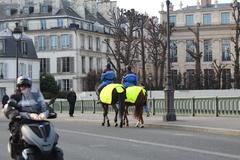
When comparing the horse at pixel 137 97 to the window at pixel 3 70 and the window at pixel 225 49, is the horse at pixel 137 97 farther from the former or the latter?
the window at pixel 225 49

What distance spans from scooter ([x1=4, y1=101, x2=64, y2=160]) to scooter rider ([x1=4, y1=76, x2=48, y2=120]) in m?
0.08

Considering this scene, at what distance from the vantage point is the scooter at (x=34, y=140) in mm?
9477

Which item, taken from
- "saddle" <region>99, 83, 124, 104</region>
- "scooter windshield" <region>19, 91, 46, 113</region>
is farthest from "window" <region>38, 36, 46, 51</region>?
"scooter windshield" <region>19, 91, 46, 113</region>

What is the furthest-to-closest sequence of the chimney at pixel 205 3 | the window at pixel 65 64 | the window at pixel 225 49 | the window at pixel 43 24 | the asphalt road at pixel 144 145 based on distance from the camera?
the chimney at pixel 205 3 → the window at pixel 43 24 → the window at pixel 65 64 → the window at pixel 225 49 → the asphalt road at pixel 144 145

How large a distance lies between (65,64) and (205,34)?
26.2 metres

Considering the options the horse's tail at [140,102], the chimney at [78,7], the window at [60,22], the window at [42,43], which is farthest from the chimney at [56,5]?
the horse's tail at [140,102]

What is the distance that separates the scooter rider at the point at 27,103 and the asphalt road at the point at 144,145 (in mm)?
3812

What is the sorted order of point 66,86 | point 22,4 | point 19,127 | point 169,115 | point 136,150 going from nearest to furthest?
point 19,127, point 136,150, point 169,115, point 66,86, point 22,4

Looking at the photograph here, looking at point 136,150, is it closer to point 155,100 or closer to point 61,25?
point 155,100

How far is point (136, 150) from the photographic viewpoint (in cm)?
1523

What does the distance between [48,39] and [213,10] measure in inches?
1227

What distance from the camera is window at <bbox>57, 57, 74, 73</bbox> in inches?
4227

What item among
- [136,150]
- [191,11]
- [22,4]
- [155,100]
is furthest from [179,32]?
[136,150]

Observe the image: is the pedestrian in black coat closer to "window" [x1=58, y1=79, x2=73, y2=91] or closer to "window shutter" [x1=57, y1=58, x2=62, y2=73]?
"window" [x1=58, y1=79, x2=73, y2=91]
